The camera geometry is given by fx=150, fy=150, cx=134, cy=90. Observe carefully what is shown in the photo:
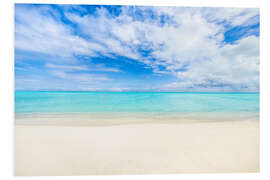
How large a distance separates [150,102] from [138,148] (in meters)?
0.55

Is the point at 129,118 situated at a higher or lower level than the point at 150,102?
lower

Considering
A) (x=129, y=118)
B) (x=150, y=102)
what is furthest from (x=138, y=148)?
(x=150, y=102)

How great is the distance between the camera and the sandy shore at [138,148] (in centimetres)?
168

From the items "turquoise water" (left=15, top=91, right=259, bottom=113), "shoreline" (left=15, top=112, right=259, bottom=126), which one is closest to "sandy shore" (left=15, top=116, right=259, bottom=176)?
"shoreline" (left=15, top=112, right=259, bottom=126)

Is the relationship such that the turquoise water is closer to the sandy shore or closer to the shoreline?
the shoreline

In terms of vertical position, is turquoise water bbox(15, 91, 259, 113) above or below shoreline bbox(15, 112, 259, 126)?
above

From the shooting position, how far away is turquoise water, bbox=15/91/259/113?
1.73 metres

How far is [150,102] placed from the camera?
1786 millimetres

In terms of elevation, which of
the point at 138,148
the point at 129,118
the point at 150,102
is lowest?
the point at 138,148

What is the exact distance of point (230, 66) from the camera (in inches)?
70.4

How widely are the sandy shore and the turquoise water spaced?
0.18 metres

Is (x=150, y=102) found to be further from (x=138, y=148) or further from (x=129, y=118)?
(x=138, y=148)

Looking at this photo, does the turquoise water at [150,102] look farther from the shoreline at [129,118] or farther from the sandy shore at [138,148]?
the sandy shore at [138,148]
